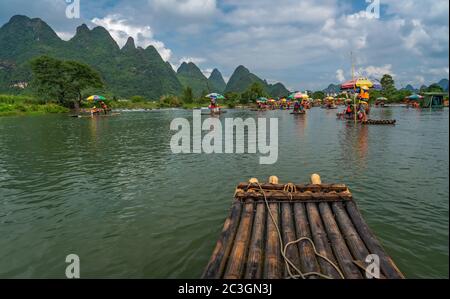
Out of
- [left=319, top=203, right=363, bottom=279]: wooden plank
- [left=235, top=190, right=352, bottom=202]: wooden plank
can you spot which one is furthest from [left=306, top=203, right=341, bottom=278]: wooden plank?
[left=235, top=190, right=352, bottom=202]: wooden plank

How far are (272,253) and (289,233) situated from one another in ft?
3.18

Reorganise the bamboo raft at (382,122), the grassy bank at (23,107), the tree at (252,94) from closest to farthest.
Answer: the bamboo raft at (382,122)
the grassy bank at (23,107)
the tree at (252,94)

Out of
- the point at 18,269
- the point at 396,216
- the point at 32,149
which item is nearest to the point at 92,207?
the point at 18,269

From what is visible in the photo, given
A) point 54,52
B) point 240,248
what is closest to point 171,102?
point 240,248

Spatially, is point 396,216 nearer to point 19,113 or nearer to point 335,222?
point 335,222

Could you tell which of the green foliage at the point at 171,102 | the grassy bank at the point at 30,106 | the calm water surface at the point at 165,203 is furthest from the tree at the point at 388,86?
the calm water surface at the point at 165,203

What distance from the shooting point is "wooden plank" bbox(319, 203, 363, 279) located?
453cm

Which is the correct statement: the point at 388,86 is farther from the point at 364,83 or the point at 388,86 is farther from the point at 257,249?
the point at 257,249

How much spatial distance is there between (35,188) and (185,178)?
20.4ft

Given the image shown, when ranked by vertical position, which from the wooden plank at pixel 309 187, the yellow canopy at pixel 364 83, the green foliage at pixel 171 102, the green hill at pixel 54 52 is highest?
the green hill at pixel 54 52

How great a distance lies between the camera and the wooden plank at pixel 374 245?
4406 millimetres

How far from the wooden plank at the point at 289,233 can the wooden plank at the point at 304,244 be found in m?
0.10

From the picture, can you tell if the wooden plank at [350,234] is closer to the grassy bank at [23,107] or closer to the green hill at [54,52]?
the grassy bank at [23,107]
